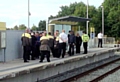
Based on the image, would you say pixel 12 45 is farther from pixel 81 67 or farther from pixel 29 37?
pixel 81 67

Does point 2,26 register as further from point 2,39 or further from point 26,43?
point 26,43

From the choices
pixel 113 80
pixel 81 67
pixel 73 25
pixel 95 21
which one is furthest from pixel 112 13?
pixel 113 80

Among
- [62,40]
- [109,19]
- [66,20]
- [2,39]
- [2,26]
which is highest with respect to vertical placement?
[109,19]

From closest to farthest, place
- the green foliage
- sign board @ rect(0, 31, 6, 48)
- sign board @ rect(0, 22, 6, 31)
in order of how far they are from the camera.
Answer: sign board @ rect(0, 31, 6, 48), sign board @ rect(0, 22, 6, 31), the green foliage

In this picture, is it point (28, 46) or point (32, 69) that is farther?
point (28, 46)

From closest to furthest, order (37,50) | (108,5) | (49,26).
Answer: (37,50) < (49,26) < (108,5)

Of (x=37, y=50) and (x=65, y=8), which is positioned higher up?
(x=65, y=8)

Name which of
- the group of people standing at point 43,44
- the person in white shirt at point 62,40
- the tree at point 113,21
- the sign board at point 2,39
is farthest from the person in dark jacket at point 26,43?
the tree at point 113,21

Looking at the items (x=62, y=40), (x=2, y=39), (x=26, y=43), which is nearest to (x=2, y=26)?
(x=2, y=39)

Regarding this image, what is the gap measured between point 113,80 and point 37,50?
5.62m

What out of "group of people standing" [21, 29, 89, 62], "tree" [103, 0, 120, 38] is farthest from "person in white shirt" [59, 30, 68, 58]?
"tree" [103, 0, 120, 38]

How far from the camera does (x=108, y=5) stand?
9000 centimetres

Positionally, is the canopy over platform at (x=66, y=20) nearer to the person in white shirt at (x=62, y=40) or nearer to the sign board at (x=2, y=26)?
the person in white shirt at (x=62, y=40)

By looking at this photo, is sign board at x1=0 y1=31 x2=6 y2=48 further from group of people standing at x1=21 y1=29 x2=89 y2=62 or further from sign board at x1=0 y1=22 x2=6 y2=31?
group of people standing at x1=21 y1=29 x2=89 y2=62
